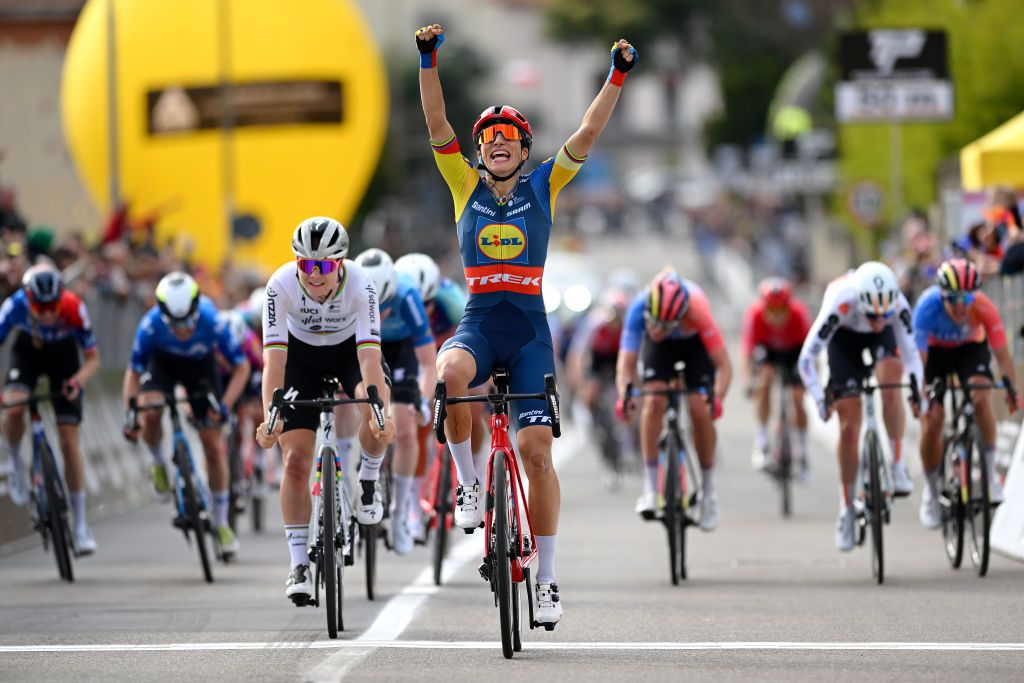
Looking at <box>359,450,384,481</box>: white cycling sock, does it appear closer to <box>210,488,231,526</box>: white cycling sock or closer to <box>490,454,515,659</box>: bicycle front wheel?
<box>490,454,515,659</box>: bicycle front wheel

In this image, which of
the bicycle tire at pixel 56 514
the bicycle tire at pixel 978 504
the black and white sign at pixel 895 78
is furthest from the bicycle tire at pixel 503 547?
the black and white sign at pixel 895 78

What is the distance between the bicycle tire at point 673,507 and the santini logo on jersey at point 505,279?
3541mm

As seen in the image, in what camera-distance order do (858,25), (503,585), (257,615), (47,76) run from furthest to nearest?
(47,76), (858,25), (257,615), (503,585)

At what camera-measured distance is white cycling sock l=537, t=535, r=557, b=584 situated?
10359mm

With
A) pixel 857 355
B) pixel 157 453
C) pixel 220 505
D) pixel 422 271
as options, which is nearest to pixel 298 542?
pixel 422 271

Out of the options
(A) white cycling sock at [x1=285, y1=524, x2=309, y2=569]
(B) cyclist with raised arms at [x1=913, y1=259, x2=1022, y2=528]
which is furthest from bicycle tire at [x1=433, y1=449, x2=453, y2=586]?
(B) cyclist with raised arms at [x1=913, y1=259, x2=1022, y2=528]

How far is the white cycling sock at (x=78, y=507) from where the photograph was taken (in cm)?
1530

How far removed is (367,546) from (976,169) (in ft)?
38.4

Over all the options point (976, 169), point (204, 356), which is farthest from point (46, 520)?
point (976, 169)

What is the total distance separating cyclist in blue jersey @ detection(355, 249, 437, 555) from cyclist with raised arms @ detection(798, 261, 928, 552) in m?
2.25

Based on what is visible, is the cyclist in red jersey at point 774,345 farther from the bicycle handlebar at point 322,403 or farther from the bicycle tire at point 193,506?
the bicycle handlebar at point 322,403

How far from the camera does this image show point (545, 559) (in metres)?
10.4

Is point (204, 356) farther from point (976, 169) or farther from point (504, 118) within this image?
point (976, 169)

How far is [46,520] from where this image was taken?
14516mm
